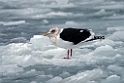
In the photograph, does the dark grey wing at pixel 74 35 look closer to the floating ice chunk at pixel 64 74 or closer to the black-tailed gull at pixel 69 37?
the black-tailed gull at pixel 69 37

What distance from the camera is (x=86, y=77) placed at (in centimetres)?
402

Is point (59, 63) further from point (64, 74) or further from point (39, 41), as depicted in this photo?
point (39, 41)

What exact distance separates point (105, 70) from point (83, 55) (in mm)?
520

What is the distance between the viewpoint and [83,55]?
190 inches

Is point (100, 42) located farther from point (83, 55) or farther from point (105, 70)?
point (105, 70)

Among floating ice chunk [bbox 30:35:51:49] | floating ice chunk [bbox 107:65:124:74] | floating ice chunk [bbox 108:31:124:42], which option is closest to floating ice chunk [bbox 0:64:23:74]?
floating ice chunk [bbox 30:35:51:49]

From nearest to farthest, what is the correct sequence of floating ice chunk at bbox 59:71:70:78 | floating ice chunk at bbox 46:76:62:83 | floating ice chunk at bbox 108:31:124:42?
floating ice chunk at bbox 46:76:62:83 < floating ice chunk at bbox 59:71:70:78 < floating ice chunk at bbox 108:31:124:42

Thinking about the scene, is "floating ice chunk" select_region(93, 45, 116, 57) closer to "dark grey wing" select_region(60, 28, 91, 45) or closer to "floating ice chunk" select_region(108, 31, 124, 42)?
"dark grey wing" select_region(60, 28, 91, 45)

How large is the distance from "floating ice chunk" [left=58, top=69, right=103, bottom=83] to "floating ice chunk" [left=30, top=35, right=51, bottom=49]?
115 cm

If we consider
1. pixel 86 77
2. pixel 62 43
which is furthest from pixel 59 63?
pixel 86 77

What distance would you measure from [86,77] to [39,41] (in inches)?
53.2

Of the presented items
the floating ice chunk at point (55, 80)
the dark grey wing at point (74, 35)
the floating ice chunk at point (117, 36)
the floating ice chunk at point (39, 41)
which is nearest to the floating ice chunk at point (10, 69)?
the floating ice chunk at point (55, 80)

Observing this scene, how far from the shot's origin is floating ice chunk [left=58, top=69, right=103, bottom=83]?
4.00 m

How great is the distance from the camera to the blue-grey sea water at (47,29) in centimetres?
431
